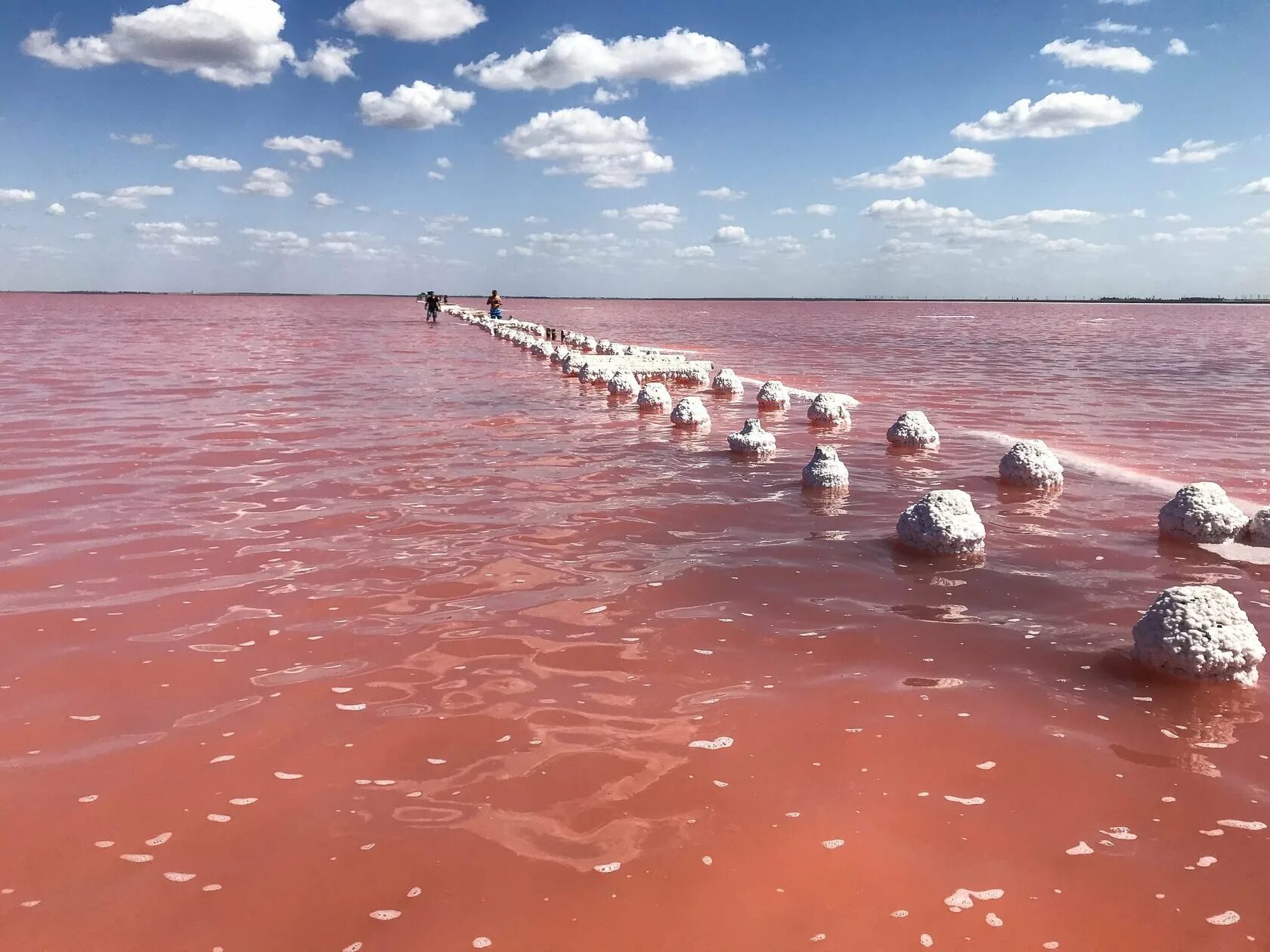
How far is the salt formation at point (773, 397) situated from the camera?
511 inches

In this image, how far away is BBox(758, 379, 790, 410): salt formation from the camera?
511 inches

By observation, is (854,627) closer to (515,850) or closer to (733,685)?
(733,685)

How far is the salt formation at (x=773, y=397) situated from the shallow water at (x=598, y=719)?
5.13 m

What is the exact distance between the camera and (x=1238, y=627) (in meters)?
3.71

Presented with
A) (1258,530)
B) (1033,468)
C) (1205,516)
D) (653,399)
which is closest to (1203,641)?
(1205,516)

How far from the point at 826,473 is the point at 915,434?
2703 mm

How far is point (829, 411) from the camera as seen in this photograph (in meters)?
11.2

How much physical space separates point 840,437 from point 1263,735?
708 cm

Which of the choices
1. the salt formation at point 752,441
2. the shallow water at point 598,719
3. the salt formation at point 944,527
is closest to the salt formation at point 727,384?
the salt formation at point 752,441

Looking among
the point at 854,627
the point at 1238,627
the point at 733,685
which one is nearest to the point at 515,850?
the point at 733,685

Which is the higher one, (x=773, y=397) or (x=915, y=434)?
(x=773, y=397)

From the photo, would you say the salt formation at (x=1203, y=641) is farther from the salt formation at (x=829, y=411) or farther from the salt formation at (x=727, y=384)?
the salt formation at (x=727, y=384)

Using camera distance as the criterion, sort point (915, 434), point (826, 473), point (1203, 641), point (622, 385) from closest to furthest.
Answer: point (1203, 641)
point (826, 473)
point (915, 434)
point (622, 385)

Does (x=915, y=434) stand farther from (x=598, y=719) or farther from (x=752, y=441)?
(x=598, y=719)
